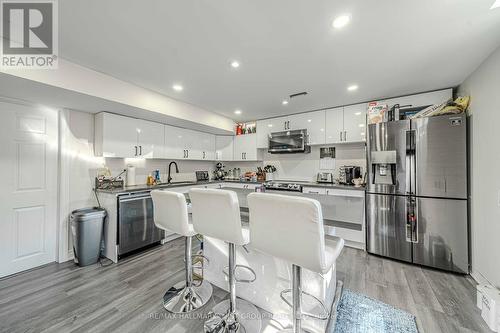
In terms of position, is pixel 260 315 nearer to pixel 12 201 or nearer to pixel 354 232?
pixel 354 232

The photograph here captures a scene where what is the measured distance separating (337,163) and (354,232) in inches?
51.7

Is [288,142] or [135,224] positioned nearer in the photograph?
[135,224]

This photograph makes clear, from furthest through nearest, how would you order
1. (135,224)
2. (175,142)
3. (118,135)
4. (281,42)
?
(175,142)
(118,135)
(135,224)
(281,42)

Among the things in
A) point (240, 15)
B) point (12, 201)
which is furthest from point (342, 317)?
point (12, 201)

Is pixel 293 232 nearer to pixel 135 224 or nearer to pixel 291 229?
pixel 291 229

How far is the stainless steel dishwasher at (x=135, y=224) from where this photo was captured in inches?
109

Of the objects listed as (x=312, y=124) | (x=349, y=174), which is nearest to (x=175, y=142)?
(x=312, y=124)

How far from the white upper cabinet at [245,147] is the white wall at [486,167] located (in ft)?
11.1

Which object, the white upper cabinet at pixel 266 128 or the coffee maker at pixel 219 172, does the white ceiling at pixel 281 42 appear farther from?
the coffee maker at pixel 219 172

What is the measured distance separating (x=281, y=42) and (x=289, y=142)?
2339 millimetres

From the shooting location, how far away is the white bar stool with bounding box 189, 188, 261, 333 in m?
1.40

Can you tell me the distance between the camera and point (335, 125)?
3.62 m

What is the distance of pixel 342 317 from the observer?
5.61ft

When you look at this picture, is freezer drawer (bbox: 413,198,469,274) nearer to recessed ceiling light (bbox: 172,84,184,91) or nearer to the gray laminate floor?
the gray laminate floor
